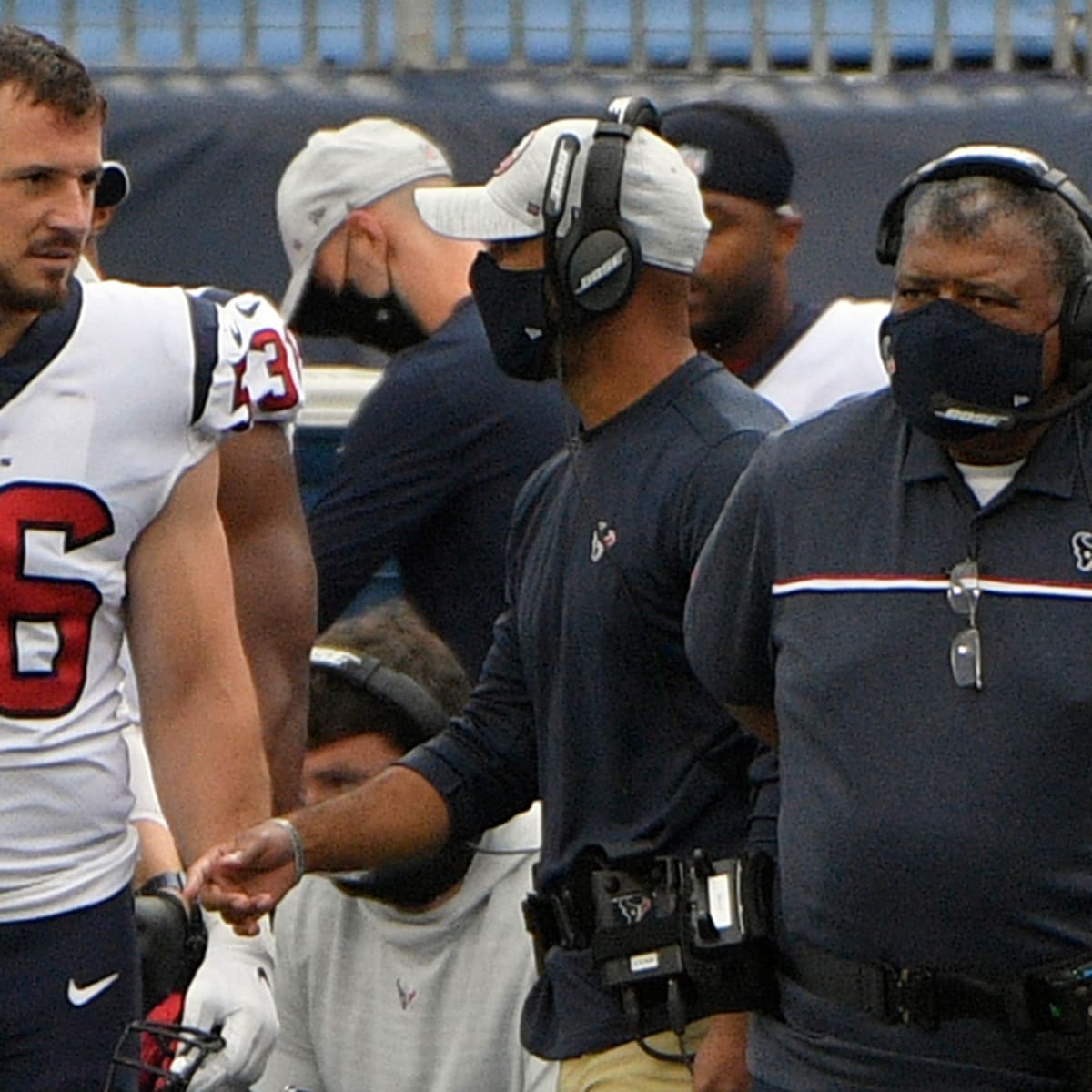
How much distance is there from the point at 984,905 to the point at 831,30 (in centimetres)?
620

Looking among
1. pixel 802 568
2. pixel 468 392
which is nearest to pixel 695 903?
pixel 802 568

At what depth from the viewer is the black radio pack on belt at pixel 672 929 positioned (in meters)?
3.60

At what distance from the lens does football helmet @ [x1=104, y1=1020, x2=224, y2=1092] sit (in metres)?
3.90

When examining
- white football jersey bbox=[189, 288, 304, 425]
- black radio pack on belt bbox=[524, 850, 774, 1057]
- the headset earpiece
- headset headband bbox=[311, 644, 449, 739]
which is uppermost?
the headset earpiece

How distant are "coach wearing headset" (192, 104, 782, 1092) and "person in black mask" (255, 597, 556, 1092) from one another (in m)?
0.32

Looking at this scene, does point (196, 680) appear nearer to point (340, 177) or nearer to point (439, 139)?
point (340, 177)

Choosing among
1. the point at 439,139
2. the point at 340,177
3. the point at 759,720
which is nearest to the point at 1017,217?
the point at 759,720

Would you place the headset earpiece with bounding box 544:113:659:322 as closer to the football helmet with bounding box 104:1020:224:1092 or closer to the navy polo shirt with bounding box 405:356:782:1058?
the navy polo shirt with bounding box 405:356:782:1058

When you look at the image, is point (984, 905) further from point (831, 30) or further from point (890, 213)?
point (831, 30)

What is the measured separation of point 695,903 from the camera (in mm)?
3682

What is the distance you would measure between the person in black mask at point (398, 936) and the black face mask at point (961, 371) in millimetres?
1232

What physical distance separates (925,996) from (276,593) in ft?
4.88

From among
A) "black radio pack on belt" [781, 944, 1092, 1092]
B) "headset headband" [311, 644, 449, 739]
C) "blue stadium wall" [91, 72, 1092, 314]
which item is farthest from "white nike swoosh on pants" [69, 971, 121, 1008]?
"blue stadium wall" [91, 72, 1092, 314]

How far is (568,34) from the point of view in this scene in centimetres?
931
